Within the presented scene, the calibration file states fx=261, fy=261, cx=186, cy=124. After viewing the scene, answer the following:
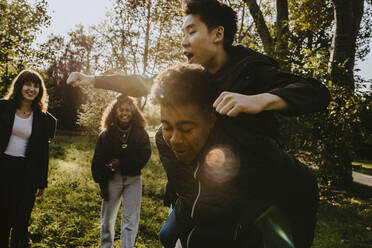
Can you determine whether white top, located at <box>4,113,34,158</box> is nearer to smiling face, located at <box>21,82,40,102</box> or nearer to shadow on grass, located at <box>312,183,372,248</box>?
smiling face, located at <box>21,82,40,102</box>

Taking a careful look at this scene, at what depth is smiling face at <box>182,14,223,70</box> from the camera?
2062mm

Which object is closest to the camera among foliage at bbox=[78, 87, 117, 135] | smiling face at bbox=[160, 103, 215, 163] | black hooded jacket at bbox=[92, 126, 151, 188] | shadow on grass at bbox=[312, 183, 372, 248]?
smiling face at bbox=[160, 103, 215, 163]

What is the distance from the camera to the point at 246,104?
131cm

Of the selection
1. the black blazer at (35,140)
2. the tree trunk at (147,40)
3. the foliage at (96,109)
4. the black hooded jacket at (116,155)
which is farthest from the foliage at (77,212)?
the tree trunk at (147,40)

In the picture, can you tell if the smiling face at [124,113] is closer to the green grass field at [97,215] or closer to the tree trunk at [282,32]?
the green grass field at [97,215]

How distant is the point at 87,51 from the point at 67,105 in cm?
1455

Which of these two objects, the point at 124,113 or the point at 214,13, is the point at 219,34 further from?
the point at 124,113

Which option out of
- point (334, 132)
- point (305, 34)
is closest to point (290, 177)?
point (334, 132)

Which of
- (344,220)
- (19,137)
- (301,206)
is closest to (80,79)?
(301,206)

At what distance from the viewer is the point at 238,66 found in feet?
5.83

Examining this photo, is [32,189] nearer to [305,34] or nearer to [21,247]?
[21,247]

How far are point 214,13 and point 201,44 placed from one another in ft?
0.99

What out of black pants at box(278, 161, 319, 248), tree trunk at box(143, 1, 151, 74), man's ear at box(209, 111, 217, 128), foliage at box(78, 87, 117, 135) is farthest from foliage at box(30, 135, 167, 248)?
tree trunk at box(143, 1, 151, 74)

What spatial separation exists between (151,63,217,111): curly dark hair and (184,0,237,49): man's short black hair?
0.62 meters
